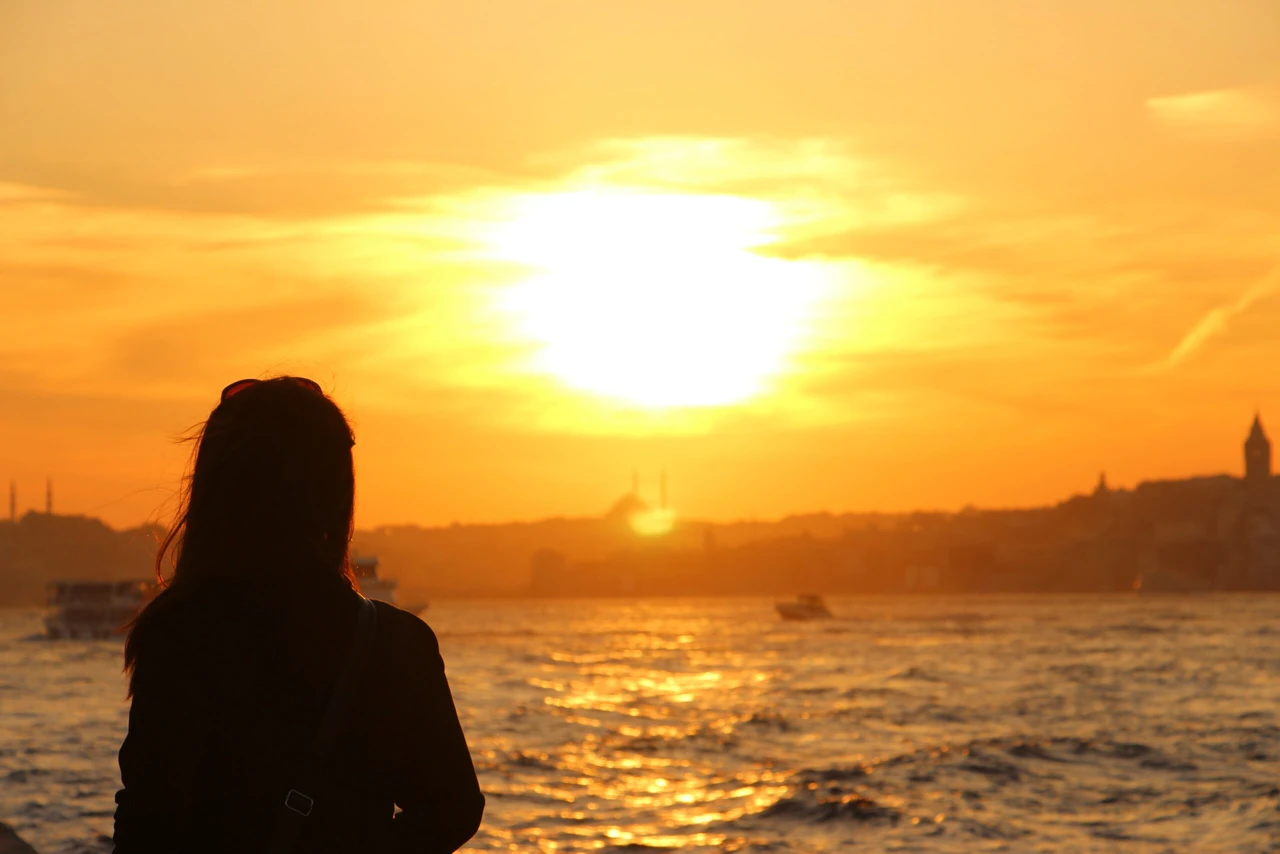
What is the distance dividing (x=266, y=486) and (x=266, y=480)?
0.04 ft

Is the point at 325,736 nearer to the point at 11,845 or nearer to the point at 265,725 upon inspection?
the point at 265,725

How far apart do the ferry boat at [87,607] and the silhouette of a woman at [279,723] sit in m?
103

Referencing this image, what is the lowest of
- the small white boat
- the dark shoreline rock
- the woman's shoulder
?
the small white boat

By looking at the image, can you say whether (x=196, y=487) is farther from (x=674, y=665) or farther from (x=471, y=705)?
(x=674, y=665)

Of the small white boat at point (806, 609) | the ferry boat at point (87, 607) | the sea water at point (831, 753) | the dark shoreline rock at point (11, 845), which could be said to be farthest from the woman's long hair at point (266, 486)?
the small white boat at point (806, 609)

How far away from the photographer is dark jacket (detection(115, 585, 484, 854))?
2.92 metres

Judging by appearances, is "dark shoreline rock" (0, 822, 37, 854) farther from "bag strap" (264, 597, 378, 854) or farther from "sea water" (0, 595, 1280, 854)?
"bag strap" (264, 597, 378, 854)

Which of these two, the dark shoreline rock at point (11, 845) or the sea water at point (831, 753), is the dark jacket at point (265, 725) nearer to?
the dark shoreline rock at point (11, 845)

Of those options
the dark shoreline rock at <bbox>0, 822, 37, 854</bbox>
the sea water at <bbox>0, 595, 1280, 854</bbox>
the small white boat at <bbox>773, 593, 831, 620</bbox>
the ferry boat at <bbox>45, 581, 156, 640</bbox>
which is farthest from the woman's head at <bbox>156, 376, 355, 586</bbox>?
the small white boat at <bbox>773, 593, 831, 620</bbox>

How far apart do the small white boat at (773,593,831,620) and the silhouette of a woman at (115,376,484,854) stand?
440 ft

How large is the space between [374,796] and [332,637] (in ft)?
1.10

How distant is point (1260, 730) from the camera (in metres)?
33.2

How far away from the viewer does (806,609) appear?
136 m

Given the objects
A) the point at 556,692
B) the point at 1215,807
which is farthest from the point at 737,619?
the point at 1215,807
